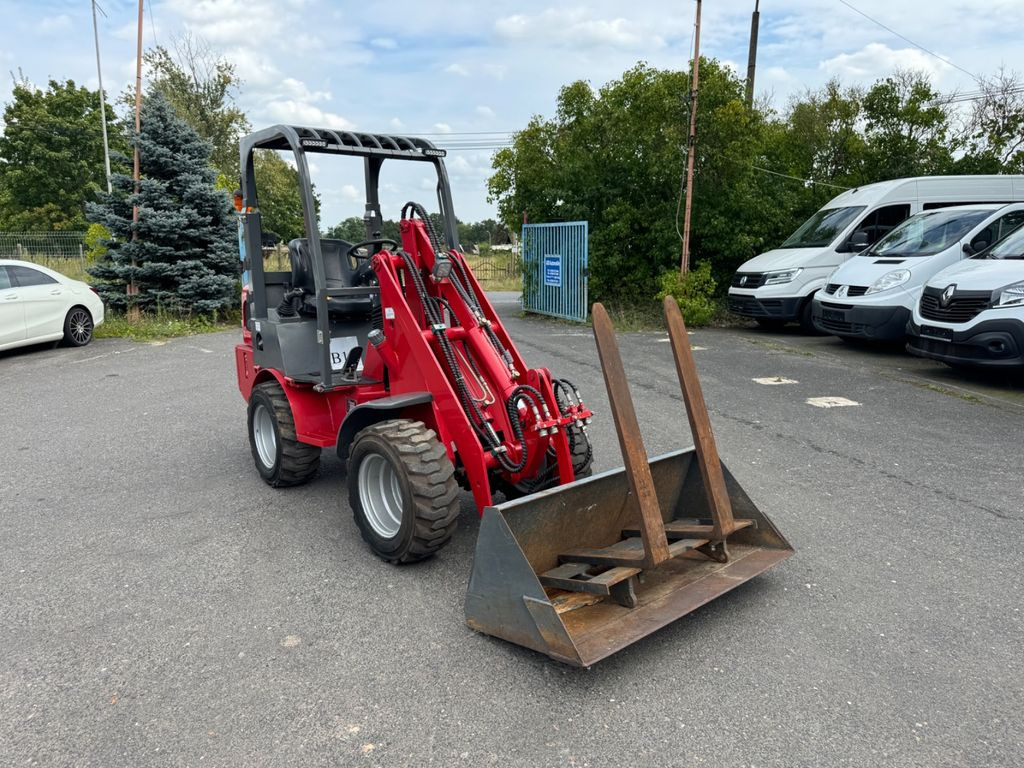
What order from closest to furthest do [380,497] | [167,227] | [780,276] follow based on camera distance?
1. [380,497]
2. [780,276]
3. [167,227]

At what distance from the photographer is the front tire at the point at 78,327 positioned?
12328 millimetres

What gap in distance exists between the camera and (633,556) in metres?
3.44

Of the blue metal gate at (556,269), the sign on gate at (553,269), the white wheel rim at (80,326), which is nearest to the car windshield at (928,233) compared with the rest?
the blue metal gate at (556,269)

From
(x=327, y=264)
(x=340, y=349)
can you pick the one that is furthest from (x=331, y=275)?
(x=340, y=349)

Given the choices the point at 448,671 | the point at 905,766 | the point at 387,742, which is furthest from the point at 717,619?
the point at 387,742

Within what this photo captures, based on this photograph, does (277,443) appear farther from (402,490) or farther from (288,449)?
(402,490)

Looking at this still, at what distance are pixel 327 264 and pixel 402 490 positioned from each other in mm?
2212

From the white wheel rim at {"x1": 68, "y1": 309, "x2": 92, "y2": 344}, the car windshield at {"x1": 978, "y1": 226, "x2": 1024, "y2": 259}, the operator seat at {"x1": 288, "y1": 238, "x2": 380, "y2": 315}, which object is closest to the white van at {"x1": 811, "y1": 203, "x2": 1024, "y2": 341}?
the car windshield at {"x1": 978, "y1": 226, "x2": 1024, "y2": 259}

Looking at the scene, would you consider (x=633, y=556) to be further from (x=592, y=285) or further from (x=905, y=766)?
(x=592, y=285)

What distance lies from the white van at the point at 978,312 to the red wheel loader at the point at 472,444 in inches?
223

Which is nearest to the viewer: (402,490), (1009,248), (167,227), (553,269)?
(402,490)

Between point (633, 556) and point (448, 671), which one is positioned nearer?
point (448, 671)

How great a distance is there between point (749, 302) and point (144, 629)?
1193cm

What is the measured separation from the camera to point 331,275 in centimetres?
541
